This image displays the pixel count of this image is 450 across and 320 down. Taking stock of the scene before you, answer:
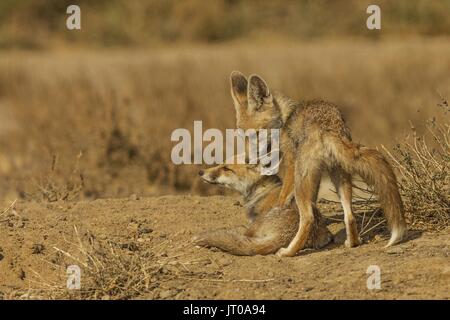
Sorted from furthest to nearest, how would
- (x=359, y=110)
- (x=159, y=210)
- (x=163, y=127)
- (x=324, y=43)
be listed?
(x=324, y=43), (x=359, y=110), (x=163, y=127), (x=159, y=210)

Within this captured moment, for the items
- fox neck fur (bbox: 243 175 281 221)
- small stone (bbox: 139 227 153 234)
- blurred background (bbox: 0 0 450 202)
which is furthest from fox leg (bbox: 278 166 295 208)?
blurred background (bbox: 0 0 450 202)

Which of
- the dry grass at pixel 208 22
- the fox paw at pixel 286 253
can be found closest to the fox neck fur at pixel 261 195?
the fox paw at pixel 286 253

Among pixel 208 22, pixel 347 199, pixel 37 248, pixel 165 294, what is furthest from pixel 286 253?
pixel 208 22

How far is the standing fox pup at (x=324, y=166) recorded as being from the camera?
21.6ft

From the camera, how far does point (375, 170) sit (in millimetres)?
6570

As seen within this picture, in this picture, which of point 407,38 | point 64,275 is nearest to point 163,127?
point 64,275

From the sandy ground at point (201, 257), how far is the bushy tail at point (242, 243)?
64 millimetres

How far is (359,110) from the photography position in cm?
1551

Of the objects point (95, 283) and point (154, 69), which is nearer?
point (95, 283)

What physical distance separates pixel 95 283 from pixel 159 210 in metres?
1.95

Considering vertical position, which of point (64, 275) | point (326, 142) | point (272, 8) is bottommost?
point (64, 275)

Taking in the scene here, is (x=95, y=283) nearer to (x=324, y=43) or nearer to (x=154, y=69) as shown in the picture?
(x=154, y=69)

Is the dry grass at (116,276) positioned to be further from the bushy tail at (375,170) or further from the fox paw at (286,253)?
the bushy tail at (375,170)

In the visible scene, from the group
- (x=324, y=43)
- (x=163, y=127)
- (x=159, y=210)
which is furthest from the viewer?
(x=324, y=43)
